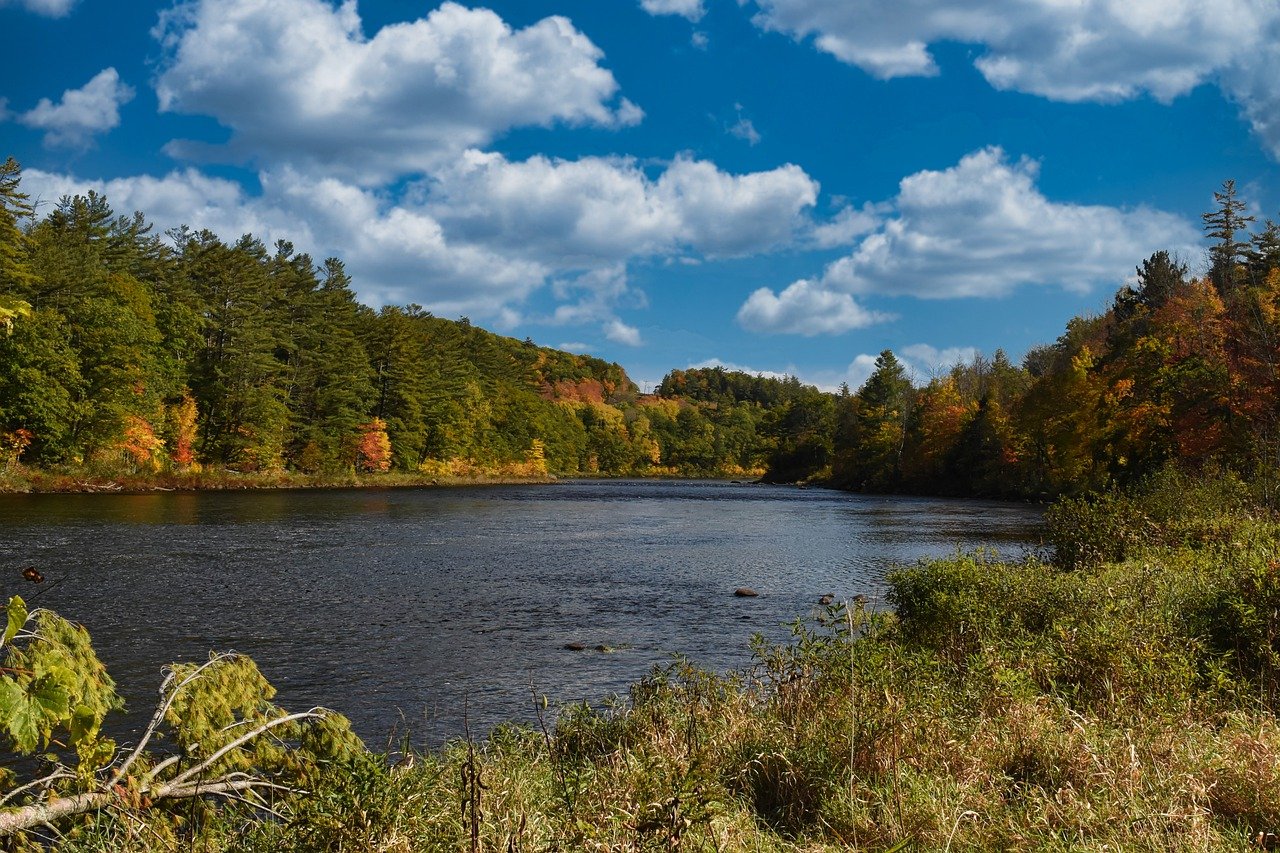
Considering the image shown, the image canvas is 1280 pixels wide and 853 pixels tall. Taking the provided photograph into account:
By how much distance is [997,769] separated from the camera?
7695 mm

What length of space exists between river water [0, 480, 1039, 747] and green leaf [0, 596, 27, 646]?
15.6ft

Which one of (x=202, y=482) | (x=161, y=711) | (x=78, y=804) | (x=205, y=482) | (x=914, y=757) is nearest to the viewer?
(x=78, y=804)

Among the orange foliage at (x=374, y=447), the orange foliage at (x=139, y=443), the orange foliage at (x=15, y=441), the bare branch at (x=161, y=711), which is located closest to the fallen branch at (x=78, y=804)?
the bare branch at (x=161, y=711)

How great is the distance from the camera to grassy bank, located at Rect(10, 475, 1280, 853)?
18.7 ft

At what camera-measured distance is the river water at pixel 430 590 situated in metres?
14.7

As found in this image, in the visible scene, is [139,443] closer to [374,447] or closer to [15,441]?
[15,441]

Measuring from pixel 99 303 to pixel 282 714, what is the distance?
63.3 meters

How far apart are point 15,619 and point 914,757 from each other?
264 inches

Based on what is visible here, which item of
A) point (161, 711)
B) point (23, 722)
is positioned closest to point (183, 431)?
point (161, 711)

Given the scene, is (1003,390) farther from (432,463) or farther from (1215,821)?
(1215,821)

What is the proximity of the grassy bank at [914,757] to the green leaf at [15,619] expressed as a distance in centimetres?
209

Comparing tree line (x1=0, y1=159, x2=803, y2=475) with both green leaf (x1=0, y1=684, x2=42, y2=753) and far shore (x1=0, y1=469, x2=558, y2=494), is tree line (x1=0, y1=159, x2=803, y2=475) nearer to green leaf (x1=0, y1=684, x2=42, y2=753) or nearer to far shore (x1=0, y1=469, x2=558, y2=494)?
far shore (x1=0, y1=469, x2=558, y2=494)

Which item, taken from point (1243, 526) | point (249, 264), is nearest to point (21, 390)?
point (249, 264)

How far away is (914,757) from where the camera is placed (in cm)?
766
